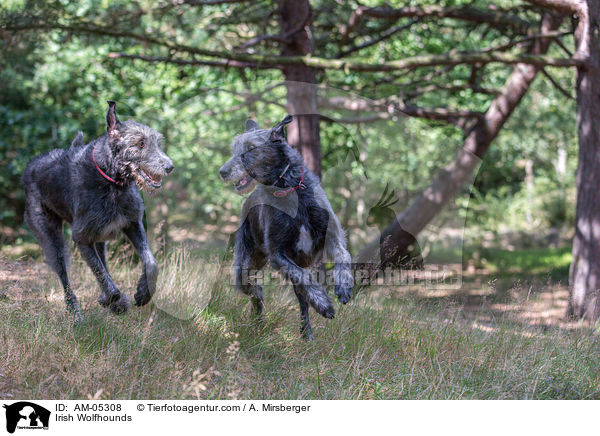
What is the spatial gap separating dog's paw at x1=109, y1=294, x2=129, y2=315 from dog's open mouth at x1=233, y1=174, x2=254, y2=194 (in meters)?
1.63

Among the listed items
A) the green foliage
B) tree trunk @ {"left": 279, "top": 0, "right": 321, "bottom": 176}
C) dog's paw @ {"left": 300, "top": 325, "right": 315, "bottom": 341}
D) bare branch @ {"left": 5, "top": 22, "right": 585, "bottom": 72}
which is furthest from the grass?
bare branch @ {"left": 5, "top": 22, "right": 585, "bottom": 72}

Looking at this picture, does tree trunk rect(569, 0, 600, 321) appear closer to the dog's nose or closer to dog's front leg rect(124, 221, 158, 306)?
the dog's nose

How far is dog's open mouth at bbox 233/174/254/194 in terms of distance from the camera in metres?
4.44

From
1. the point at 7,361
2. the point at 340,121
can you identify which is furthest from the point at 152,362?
the point at 340,121

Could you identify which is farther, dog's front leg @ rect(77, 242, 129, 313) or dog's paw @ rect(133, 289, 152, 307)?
dog's front leg @ rect(77, 242, 129, 313)

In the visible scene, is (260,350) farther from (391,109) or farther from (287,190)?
(391,109)

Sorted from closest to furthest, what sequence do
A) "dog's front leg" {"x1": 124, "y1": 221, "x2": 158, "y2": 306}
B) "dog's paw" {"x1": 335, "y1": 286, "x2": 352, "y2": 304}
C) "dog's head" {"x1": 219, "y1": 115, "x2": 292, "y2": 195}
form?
"dog's paw" {"x1": 335, "y1": 286, "x2": 352, "y2": 304}, "dog's head" {"x1": 219, "y1": 115, "x2": 292, "y2": 195}, "dog's front leg" {"x1": 124, "y1": 221, "x2": 158, "y2": 306}

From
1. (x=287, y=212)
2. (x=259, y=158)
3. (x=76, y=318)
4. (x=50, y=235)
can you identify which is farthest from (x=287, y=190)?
(x=50, y=235)

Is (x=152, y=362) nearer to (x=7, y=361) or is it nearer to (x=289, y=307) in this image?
(x=7, y=361)

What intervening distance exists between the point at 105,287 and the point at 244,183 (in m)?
1.76

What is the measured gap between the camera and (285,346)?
16.1 ft

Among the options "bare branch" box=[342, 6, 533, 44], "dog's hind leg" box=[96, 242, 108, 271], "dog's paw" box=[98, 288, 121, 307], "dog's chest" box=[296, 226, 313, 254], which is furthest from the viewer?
"bare branch" box=[342, 6, 533, 44]
